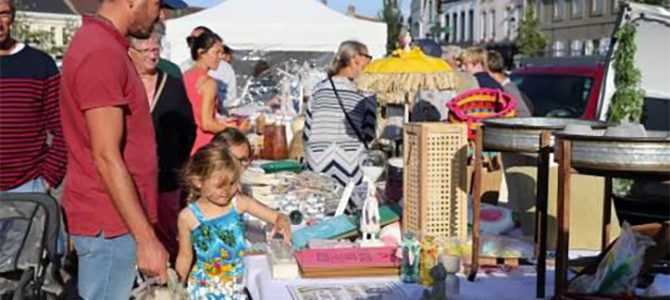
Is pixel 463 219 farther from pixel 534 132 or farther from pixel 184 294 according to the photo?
pixel 184 294

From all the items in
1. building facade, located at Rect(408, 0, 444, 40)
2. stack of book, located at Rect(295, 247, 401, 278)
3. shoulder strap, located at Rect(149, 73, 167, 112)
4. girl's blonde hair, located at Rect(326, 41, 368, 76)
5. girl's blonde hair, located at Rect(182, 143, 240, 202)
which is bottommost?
stack of book, located at Rect(295, 247, 401, 278)

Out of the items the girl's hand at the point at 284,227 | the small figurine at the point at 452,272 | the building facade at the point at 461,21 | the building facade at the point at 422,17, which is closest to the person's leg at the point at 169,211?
the girl's hand at the point at 284,227

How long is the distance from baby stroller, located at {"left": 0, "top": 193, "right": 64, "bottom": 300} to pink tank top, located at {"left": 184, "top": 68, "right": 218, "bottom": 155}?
1.65 m

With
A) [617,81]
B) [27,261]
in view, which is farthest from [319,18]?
[27,261]

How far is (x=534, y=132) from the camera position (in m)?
3.06

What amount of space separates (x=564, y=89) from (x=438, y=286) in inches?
231

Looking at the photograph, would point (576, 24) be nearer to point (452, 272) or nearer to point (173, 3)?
point (452, 272)

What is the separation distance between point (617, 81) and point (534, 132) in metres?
3.96

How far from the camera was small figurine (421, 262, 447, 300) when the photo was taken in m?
2.92

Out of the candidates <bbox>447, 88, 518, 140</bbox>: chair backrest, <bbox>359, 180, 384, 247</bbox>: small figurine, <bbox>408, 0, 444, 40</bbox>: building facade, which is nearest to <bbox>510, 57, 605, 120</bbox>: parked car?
<bbox>408, 0, 444, 40</bbox>: building facade

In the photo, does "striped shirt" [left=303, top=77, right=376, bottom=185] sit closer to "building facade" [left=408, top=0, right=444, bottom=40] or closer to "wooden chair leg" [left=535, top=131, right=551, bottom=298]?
"wooden chair leg" [left=535, top=131, right=551, bottom=298]

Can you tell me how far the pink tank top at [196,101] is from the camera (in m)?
4.86

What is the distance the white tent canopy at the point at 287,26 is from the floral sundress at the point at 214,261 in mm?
7159

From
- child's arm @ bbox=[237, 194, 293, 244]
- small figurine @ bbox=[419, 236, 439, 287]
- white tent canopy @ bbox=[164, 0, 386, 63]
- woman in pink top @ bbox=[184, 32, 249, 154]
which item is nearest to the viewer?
small figurine @ bbox=[419, 236, 439, 287]
